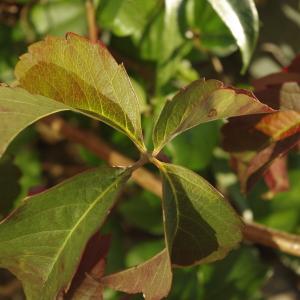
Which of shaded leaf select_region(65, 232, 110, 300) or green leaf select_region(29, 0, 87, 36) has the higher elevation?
green leaf select_region(29, 0, 87, 36)

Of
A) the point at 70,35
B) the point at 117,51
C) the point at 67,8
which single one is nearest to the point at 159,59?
the point at 117,51

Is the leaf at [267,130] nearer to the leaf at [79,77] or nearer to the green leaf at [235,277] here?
the leaf at [79,77]

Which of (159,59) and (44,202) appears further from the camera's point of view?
(159,59)

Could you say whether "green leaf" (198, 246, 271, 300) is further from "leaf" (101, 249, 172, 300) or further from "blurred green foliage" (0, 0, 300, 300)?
"leaf" (101, 249, 172, 300)

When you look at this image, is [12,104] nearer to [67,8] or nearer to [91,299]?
[91,299]

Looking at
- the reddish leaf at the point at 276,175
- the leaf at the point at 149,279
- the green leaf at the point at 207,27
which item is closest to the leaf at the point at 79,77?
the leaf at the point at 149,279

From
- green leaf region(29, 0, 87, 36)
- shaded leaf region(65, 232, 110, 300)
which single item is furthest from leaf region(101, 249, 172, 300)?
green leaf region(29, 0, 87, 36)
